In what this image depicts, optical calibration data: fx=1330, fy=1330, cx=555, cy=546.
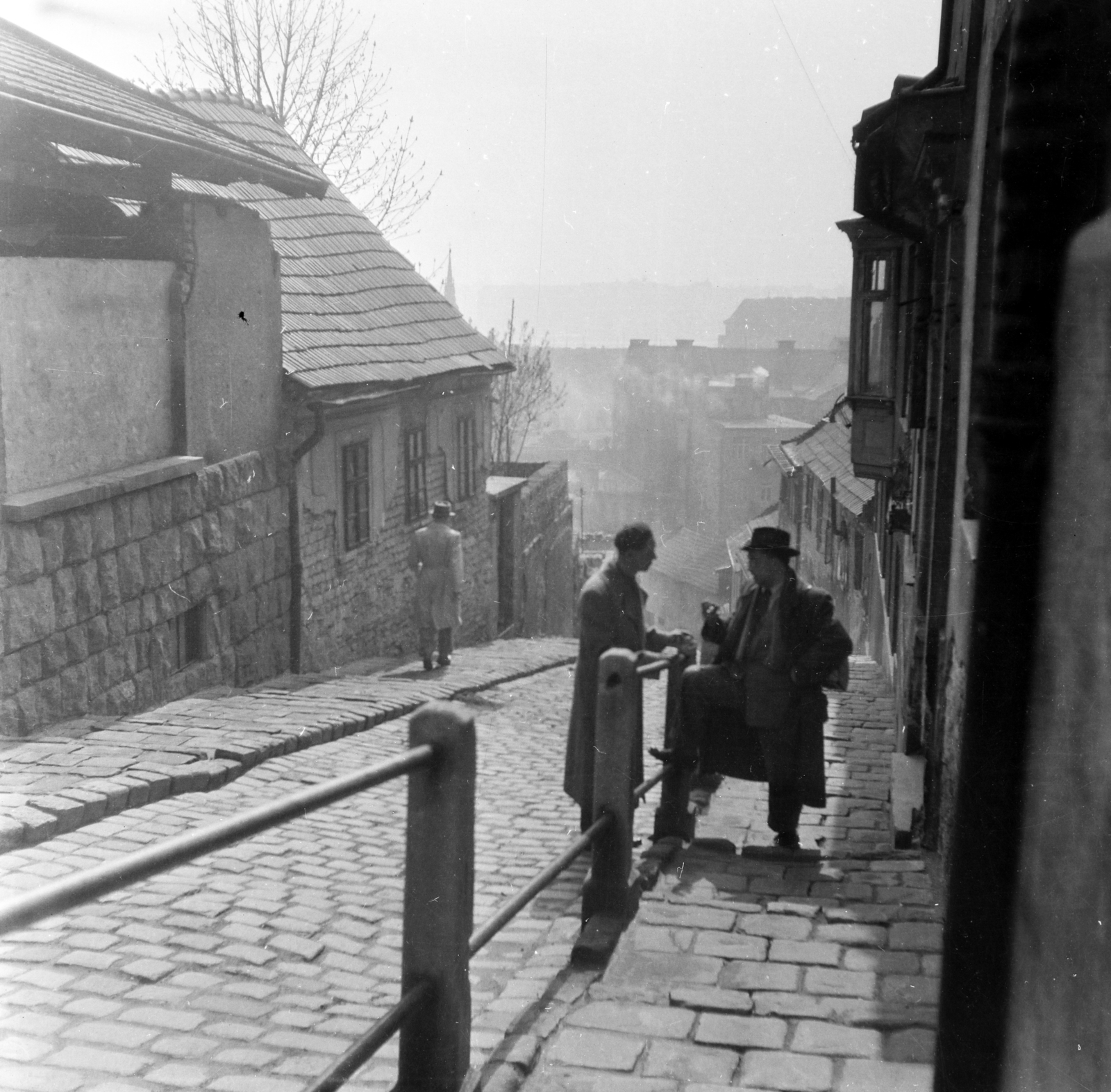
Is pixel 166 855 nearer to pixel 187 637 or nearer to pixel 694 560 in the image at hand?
pixel 187 637

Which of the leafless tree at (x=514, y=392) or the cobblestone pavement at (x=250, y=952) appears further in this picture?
the leafless tree at (x=514, y=392)

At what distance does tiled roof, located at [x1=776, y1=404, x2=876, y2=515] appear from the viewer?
2055 centimetres

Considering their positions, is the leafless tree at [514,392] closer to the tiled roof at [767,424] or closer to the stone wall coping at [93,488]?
the tiled roof at [767,424]

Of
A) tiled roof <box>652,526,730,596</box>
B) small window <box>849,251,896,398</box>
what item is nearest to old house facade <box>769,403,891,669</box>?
small window <box>849,251,896,398</box>

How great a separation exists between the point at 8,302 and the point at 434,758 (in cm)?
654

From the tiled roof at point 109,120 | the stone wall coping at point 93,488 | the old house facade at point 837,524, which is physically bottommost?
the old house facade at point 837,524

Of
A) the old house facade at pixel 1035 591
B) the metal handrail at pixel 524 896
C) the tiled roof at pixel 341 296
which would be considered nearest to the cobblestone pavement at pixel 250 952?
the metal handrail at pixel 524 896

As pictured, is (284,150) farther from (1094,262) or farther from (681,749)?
(1094,262)

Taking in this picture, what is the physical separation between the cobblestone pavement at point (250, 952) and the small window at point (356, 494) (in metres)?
7.52

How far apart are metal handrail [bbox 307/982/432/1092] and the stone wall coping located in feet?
20.2

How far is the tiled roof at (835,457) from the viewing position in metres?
20.5

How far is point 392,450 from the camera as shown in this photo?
17203 mm

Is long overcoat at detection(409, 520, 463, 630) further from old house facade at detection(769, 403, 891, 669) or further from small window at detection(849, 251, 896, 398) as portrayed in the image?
small window at detection(849, 251, 896, 398)

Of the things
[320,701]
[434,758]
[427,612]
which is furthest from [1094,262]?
[427,612]
